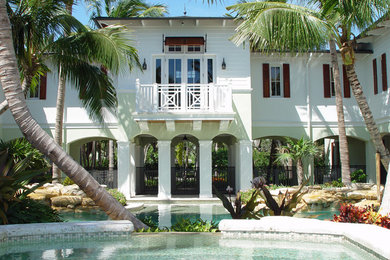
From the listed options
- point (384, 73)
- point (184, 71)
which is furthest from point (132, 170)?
point (384, 73)

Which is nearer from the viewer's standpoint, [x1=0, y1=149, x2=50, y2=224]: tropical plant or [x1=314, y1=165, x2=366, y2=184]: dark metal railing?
[x1=0, y1=149, x2=50, y2=224]: tropical plant

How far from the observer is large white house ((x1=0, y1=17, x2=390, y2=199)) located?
18.1 meters

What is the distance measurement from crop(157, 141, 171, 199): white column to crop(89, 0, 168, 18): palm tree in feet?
29.8

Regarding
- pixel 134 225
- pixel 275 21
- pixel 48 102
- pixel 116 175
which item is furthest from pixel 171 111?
pixel 134 225

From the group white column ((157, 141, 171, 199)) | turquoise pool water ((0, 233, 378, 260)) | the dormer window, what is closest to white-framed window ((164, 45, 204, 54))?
the dormer window

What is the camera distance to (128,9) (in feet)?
81.0

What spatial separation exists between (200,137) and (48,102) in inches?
311

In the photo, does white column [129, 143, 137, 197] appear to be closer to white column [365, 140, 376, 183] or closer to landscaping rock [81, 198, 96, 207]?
landscaping rock [81, 198, 96, 207]

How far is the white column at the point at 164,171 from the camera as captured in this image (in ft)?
61.4

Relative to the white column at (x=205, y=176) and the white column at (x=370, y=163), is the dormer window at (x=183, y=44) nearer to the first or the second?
the white column at (x=205, y=176)

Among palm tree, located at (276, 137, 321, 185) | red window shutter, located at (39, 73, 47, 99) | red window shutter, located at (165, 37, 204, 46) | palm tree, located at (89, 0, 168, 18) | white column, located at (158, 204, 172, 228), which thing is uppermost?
palm tree, located at (89, 0, 168, 18)

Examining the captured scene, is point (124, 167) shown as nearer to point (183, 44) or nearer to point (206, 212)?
point (206, 212)

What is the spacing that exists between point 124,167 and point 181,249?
12.3m

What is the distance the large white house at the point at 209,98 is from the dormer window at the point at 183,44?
5cm
